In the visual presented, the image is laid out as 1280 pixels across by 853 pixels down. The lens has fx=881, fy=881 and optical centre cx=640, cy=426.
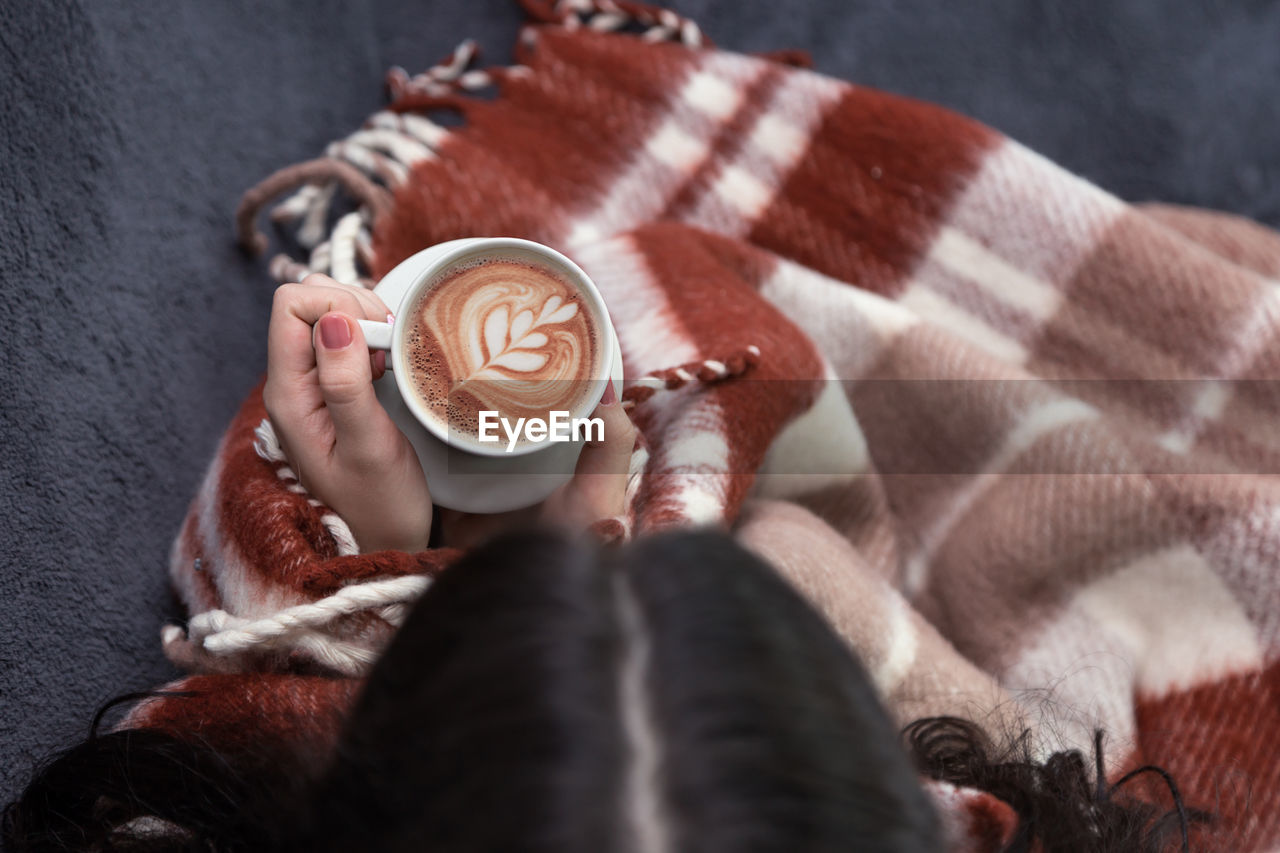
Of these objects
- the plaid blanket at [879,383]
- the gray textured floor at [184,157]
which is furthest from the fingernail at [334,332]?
the gray textured floor at [184,157]

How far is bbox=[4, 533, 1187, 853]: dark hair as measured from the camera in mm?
315

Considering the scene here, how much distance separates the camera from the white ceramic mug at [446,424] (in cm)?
54

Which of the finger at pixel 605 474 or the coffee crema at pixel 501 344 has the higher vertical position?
the coffee crema at pixel 501 344

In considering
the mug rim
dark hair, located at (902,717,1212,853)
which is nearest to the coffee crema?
the mug rim

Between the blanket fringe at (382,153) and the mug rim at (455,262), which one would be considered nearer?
the mug rim at (455,262)

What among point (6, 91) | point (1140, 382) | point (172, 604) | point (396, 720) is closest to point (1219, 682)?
point (1140, 382)

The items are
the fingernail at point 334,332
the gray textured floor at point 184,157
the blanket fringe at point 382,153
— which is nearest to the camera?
the fingernail at point 334,332

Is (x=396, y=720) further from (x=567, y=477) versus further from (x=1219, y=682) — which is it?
(x=1219, y=682)

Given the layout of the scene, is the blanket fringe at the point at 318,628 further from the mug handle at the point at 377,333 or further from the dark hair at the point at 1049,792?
the dark hair at the point at 1049,792

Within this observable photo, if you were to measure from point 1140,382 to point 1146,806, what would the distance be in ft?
1.32

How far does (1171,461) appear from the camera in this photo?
0.80m

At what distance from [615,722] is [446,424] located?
0.90ft

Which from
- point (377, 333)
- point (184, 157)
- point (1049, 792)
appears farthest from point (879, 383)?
point (184, 157)

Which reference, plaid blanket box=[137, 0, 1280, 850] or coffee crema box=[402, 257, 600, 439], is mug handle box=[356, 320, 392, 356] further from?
plaid blanket box=[137, 0, 1280, 850]
